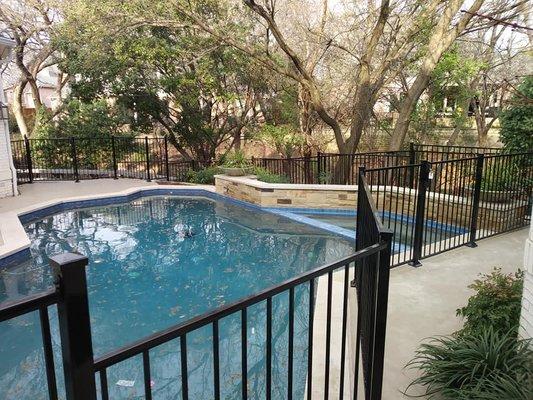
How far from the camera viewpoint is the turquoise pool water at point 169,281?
3.32 metres

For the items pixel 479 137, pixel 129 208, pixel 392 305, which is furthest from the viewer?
pixel 479 137

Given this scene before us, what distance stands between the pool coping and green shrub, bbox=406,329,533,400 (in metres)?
4.25

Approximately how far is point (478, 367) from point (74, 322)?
7.00ft

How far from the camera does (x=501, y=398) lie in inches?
76.8

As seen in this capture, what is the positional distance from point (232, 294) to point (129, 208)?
532cm

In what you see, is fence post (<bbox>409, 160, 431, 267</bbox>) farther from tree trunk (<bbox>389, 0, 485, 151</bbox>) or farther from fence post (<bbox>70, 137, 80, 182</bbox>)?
fence post (<bbox>70, 137, 80, 182</bbox>)

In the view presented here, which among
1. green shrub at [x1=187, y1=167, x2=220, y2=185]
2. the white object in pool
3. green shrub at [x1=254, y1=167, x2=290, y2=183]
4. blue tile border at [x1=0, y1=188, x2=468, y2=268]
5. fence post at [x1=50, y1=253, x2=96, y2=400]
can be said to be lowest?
the white object in pool

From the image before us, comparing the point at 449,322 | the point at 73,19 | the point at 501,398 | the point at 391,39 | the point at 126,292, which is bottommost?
the point at 126,292

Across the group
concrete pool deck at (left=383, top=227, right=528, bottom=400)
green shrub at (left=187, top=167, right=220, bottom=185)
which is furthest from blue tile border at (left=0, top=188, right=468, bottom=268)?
green shrub at (left=187, top=167, right=220, bottom=185)

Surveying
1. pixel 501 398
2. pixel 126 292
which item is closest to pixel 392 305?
pixel 501 398

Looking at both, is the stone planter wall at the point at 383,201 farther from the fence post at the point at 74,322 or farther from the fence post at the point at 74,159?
the fence post at the point at 74,322

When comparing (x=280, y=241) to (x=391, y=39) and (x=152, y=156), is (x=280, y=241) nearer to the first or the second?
(x=391, y=39)

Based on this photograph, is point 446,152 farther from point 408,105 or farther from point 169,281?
point 169,281

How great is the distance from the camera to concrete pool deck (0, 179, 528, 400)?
2.84 metres
